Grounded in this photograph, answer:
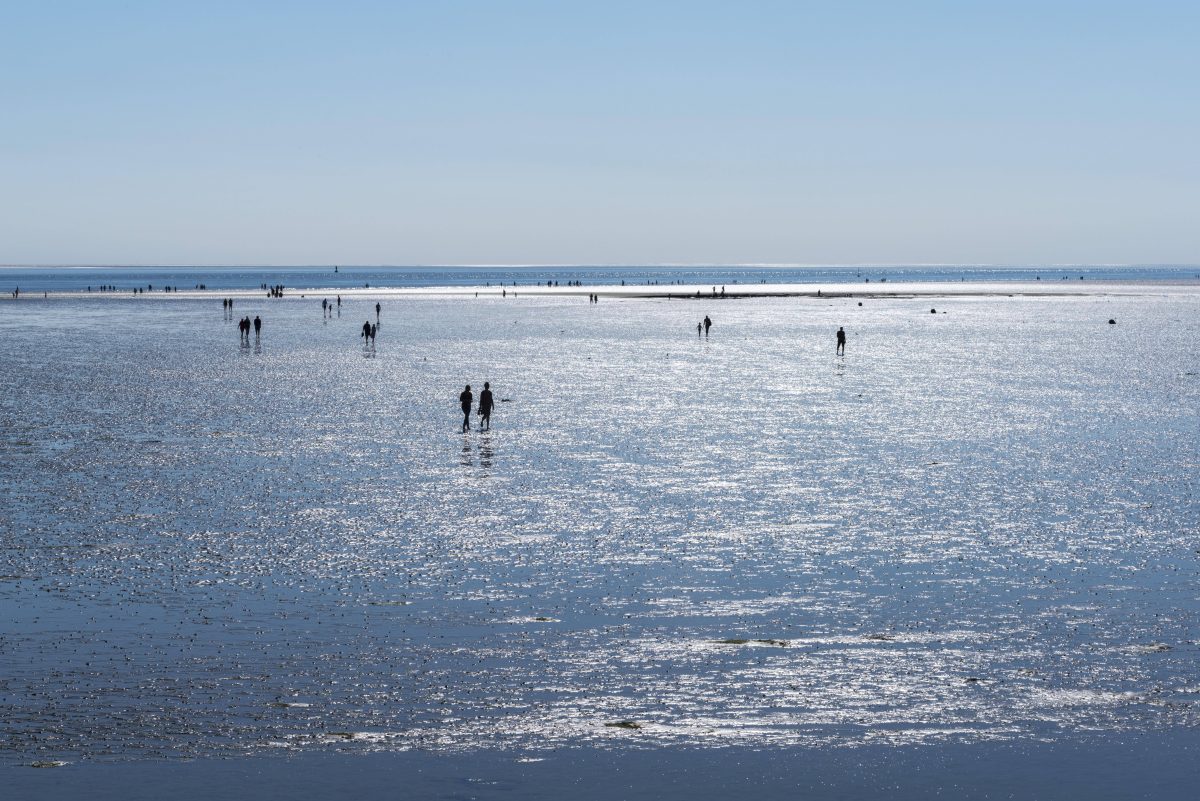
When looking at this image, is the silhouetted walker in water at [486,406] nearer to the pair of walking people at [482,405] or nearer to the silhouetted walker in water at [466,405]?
the pair of walking people at [482,405]

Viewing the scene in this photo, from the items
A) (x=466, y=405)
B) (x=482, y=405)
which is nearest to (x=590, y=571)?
(x=466, y=405)

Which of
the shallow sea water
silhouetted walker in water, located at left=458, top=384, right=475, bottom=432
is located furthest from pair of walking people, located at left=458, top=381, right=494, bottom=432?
the shallow sea water

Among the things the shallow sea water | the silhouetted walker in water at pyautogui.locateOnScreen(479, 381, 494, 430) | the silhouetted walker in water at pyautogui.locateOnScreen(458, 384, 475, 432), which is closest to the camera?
the shallow sea water

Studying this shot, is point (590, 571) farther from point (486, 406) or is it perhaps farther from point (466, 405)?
point (486, 406)

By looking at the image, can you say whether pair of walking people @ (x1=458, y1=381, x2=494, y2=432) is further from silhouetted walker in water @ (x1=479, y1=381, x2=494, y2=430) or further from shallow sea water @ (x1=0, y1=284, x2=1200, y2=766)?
shallow sea water @ (x1=0, y1=284, x2=1200, y2=766)

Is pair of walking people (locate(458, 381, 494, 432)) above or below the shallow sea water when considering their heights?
above

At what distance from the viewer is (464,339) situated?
83.3 m

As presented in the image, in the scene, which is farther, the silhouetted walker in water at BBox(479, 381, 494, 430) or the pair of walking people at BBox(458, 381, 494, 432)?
the silhouetted walker in water at BBox(479, 381, 494, 430)

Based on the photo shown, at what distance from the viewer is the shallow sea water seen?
13617mm

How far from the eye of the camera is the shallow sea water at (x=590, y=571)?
44.7 ft

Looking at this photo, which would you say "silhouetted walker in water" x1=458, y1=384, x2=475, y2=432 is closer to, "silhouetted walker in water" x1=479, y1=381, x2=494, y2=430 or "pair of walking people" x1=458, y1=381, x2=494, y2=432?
"pair of walking people" x1=458, y1=381, x2=494, y2=432

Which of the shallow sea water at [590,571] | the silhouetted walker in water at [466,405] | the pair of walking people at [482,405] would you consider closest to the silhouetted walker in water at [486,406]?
the pair of walking people at [482,405]

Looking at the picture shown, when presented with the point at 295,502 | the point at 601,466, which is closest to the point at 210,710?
the point at 295,502

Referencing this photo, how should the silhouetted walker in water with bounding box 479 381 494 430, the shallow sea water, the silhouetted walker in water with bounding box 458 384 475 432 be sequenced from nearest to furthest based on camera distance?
the shallow sea water
the silhouetted walker in water with bounding box 458 384 475 432
the silhouetted walker in water with bounding box 479 381 494 430
